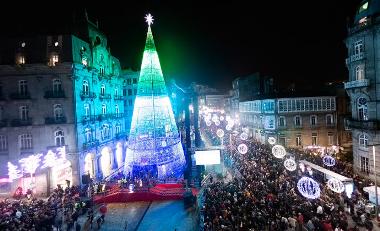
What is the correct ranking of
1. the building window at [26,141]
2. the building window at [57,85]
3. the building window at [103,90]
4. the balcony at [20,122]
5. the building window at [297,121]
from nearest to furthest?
the balcony at [20,122] → the building window at [26,141] → the building window at [57,85] → the building window at [103,90] → the building window at [297,121]

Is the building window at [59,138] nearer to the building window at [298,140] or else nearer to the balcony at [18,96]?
the balcony at [18,96]

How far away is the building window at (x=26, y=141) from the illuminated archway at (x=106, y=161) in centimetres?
1140

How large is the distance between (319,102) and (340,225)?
3907 centimetres

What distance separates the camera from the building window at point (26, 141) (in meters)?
39.7

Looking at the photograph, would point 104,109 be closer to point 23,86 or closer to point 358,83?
point 23,86

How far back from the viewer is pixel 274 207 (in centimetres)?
2502

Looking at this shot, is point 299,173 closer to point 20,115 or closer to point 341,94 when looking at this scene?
point 341,94

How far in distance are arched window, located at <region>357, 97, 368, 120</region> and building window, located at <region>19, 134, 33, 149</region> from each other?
39009mm

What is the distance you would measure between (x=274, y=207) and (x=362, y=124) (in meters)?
17.6

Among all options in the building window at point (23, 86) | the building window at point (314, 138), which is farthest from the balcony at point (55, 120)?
the building window at point (314, 138)

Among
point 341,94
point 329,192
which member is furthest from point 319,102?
point 329,192

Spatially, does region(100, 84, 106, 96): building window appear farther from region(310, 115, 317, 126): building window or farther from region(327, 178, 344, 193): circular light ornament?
region(327, 178, 344, 193): circular light ornament

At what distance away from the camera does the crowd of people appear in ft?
73.9

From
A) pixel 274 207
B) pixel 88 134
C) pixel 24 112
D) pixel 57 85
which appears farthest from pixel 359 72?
pixel 24 112
